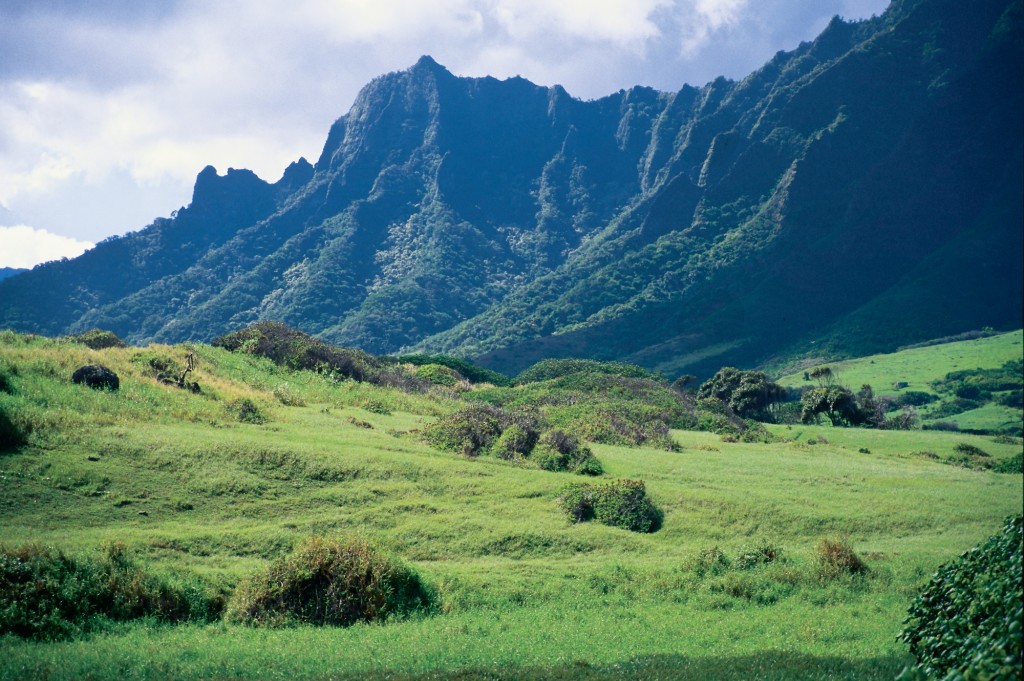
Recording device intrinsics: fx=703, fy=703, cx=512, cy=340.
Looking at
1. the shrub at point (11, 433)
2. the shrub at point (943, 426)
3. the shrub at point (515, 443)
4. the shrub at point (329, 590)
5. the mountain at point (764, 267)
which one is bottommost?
the shrub at point (943, 426)

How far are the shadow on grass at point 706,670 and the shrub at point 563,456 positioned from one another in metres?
14.7

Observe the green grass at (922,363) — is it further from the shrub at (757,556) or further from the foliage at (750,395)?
the shrub at (757,556)

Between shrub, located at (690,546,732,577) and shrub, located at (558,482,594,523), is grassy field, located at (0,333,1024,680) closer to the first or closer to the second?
shrub, located at (690,546,732,577)

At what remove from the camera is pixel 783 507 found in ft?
75.1

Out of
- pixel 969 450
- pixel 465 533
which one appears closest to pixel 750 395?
pixel 969 450

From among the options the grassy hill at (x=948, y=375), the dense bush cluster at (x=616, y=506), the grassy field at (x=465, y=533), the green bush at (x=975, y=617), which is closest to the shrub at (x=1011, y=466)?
the grassy field at (x=465, y=533)

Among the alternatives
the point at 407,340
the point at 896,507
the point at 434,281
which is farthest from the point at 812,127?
the point at 896,507

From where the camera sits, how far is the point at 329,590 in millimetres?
14500

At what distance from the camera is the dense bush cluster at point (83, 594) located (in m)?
12.4

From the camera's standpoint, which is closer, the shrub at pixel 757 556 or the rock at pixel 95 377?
the shrub at pixel 757 556

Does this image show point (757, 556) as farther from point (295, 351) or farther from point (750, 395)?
point (750, 395)

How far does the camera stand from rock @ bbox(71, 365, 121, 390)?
26859 millimetres

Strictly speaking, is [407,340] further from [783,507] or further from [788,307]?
[783,507]

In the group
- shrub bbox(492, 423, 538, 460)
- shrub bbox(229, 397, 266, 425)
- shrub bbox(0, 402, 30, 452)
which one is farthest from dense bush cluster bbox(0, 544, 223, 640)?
shrub bbox(492, 423, 538, 460)
